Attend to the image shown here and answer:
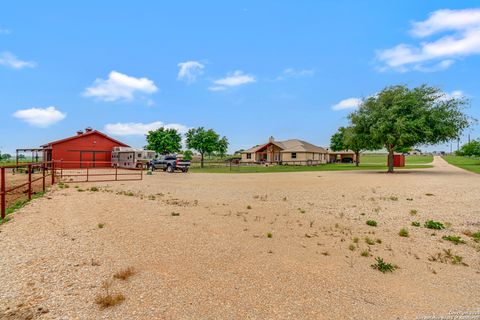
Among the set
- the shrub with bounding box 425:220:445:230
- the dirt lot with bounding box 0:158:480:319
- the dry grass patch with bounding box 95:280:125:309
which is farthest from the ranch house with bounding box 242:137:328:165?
the dry grass patch with bounding box 95:280:125:309

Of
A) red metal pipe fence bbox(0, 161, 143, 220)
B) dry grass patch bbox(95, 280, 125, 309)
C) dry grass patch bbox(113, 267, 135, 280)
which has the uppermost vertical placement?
red metal pipe fence bbox(0, 161, 143, 220)

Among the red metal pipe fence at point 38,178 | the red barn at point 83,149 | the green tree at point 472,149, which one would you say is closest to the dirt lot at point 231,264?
the red metal pipe fence at point 38,178

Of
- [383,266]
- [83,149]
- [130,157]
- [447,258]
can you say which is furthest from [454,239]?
[83,149]

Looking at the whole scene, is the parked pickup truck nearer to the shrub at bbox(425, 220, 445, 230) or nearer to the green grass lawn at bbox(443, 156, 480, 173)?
the shrub at bbox(425, 220, 445, 230)

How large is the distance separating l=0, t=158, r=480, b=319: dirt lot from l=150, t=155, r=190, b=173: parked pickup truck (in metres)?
20.1

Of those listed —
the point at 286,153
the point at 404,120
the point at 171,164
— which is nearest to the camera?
the point at 404,120

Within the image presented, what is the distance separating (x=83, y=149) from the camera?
3616cm

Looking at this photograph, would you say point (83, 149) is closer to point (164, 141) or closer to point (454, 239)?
point (164, 141)

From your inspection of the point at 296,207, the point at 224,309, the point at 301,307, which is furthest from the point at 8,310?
the point at 296,207

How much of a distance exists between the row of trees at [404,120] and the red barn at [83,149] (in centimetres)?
3150

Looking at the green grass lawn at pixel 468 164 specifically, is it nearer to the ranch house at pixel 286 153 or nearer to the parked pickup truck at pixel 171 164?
the ranch house at pixel 286 153

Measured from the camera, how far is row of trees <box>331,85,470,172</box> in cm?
2425

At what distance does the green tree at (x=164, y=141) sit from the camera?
2114 inches

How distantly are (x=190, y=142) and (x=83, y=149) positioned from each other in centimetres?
1748
